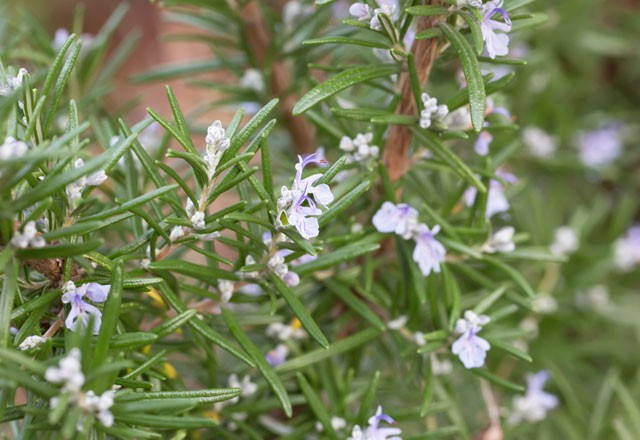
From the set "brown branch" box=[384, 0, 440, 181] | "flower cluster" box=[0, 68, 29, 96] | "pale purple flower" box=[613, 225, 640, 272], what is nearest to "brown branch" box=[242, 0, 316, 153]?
"brown branch" box=[384, 0, 440, 181]

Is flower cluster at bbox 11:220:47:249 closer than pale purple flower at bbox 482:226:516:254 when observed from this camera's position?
Yes

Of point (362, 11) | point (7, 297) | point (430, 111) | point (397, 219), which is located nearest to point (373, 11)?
point (362, 11)

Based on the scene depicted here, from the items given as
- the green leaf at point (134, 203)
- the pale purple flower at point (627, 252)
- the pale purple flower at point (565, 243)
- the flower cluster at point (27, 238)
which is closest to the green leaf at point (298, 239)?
the green leaf at point (134, 203)

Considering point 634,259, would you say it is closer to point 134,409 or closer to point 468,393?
point 468,393

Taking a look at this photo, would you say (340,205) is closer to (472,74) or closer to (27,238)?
(472,74)

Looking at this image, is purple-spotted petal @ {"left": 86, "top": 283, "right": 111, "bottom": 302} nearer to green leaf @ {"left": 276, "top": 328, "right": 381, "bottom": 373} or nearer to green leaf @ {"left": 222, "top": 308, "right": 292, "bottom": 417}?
green leaf @ {"left": 222, "top": 308, "right": 292, "bottom": 417}

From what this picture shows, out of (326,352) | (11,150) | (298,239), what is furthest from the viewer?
(326,352)
